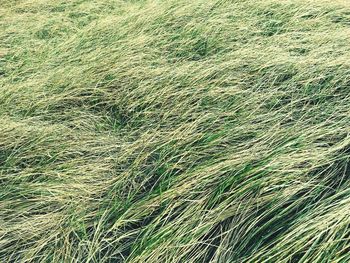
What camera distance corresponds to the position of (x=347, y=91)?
1.87 metres

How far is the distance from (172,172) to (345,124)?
69cm

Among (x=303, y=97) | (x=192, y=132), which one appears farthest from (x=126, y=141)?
(x=303, y=97)

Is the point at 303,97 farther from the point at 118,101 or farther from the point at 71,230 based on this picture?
the point at 71,230

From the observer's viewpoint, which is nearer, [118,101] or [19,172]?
[19,172]

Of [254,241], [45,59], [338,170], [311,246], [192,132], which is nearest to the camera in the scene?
[311,246]

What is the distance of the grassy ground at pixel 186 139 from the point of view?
4.71 ft

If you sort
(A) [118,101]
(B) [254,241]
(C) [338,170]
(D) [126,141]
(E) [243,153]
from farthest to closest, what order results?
(A) [118,101]
(D) [126,141]
(E) [243,153]
(C) [338,170]
(B) [254,241]

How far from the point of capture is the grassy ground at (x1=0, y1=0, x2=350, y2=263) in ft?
4.71

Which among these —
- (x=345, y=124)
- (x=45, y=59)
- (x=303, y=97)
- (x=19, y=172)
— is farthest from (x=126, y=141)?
(x=45, y=59)

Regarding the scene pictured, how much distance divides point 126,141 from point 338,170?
923mm

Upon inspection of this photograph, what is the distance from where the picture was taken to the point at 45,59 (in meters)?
2.81

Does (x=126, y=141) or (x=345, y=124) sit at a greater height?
(x=345, y=124)

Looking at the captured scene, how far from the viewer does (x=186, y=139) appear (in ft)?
5.96

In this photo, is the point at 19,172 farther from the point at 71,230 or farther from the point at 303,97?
the point at 303,97
